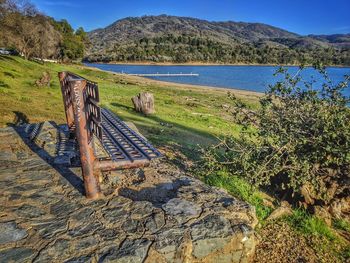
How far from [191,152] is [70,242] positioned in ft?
17.1

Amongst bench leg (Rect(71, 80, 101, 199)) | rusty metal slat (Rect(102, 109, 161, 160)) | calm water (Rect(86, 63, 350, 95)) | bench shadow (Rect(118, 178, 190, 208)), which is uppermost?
bench leg (Rect(71, 80, 101, 199))

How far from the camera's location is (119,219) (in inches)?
Answer: 149

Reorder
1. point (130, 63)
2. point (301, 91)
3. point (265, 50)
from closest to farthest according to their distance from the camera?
1. point (301, 91)
2. point (130, 63)
3. point (265, 50)

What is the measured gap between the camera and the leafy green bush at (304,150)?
5797 millimetres

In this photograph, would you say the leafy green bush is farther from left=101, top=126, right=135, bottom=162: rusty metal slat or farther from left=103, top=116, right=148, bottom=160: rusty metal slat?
left=101, top=126, right=135, bottom=162: rusty metal slat

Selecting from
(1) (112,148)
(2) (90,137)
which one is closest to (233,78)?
(1) (112,148)

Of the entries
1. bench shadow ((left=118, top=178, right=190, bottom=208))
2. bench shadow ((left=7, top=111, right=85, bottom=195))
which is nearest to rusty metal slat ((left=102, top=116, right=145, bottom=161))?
bench shadow ((left=118, top=178, right=190, bottom=208))

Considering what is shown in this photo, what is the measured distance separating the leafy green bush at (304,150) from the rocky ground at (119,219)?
5.40 feet

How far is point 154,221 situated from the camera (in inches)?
148

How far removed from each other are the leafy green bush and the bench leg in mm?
2575

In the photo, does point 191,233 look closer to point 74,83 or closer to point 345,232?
point 74,83

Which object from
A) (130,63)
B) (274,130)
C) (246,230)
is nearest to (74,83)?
(246,230)

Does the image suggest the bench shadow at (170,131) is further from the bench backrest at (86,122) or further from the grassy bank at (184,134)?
the bench backrest at (86,122)

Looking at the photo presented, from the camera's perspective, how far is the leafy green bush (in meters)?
5.80
